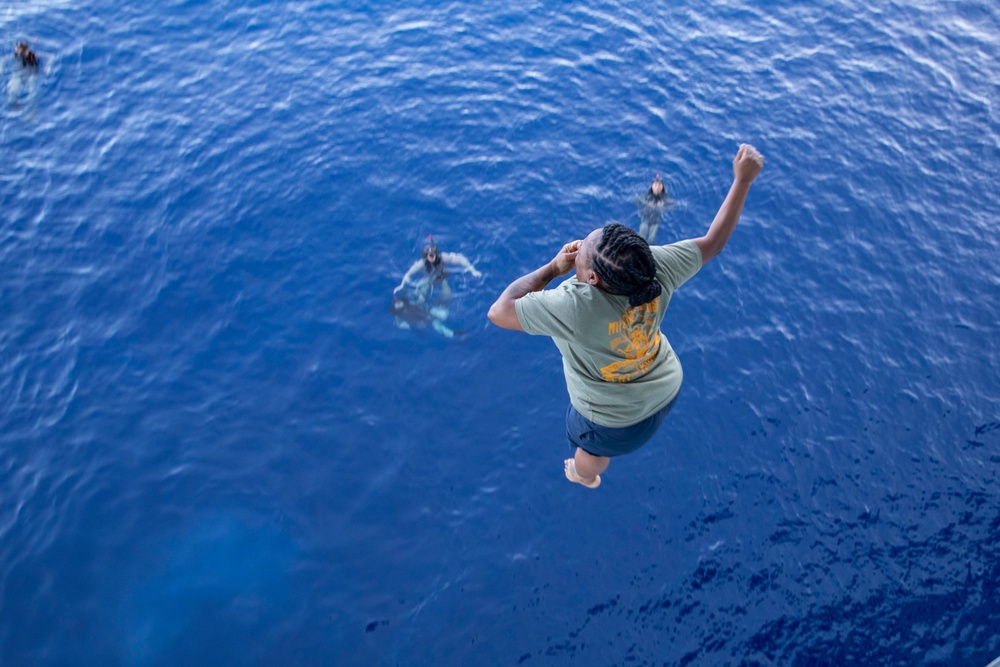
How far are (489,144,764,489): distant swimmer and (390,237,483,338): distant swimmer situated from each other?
949 cm

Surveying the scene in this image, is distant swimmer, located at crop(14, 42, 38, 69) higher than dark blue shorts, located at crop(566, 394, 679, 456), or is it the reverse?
dark blue shorts, located at crop(566, 394, 679, 456)

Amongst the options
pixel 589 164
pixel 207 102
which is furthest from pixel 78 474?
pixel 589 164

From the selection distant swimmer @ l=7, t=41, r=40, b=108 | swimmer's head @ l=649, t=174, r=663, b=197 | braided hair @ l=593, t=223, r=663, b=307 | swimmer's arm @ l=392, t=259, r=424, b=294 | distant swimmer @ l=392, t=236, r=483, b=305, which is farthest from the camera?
distant swimmer @ l=7, t=41, r=40, b=108

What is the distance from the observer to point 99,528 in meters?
12.1

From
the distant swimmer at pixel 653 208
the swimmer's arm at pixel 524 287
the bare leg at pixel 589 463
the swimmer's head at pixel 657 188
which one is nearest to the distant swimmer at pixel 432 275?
the distant swimmer at pixel 653 208

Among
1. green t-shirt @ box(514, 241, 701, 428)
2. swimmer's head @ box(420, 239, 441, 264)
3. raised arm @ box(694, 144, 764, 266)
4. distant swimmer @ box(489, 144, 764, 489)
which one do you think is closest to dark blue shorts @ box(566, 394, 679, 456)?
distant swimmer @ box(489, 144, 764, 489)

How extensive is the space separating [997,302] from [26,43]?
26.5 m

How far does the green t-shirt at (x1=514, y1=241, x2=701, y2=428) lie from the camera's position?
449 centimetres

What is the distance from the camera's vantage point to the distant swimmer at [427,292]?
48.1 ft

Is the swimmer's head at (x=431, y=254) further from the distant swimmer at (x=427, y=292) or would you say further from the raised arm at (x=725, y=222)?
the raised arm at (x=725, y=222)

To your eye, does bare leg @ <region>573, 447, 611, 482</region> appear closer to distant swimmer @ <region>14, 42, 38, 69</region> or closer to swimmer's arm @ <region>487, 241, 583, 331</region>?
swimmer's arm @ <region>487, 241, 583, 331</region>

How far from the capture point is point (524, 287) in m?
4.83

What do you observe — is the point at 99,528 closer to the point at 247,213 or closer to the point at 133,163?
the point at 247,213

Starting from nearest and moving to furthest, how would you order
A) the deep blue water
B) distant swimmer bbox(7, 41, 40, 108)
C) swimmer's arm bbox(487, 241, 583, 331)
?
swimmer's arm bbox(487, 241, 583, 331) → the deep blue water → distant swimmer bbox(7, 41, 40, 108)
